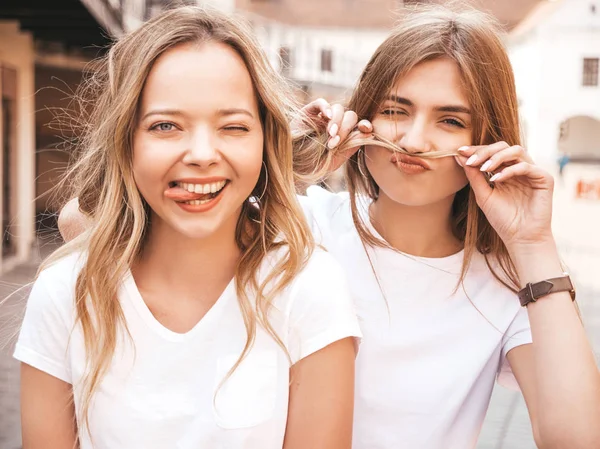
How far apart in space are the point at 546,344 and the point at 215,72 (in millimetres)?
997

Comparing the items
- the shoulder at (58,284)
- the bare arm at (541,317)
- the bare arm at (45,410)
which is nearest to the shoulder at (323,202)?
the bare arm at (541,317)

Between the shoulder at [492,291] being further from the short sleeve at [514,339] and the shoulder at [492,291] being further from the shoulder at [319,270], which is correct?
the shoulder at [319,270]

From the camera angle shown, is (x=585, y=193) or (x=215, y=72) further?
(x=585, y=193)

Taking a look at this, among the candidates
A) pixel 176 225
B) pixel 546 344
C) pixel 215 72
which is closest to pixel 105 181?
pixel 176 225

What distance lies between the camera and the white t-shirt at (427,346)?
1.88 m

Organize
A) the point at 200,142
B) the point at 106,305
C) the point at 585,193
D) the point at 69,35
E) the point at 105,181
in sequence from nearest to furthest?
1. the point at 200,142
2. the point at 106,305
3. the point at 105,181
4. the point at 69,35
5. the point at 585,193

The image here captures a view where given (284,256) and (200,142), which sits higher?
(200,142)

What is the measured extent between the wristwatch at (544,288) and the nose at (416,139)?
427 mm

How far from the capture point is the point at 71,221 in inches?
82.0

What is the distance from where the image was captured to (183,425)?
1.59 metres

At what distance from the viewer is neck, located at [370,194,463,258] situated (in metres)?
2.06

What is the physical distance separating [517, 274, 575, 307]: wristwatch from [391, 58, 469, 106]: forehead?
1.59 ft

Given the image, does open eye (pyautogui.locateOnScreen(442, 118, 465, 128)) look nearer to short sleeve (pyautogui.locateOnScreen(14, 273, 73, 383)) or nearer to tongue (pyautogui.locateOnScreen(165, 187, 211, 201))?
tongue (pyautogui.locateOnScreen(165, 187, 211, 201))

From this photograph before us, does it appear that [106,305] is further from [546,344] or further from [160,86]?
[546,344]
